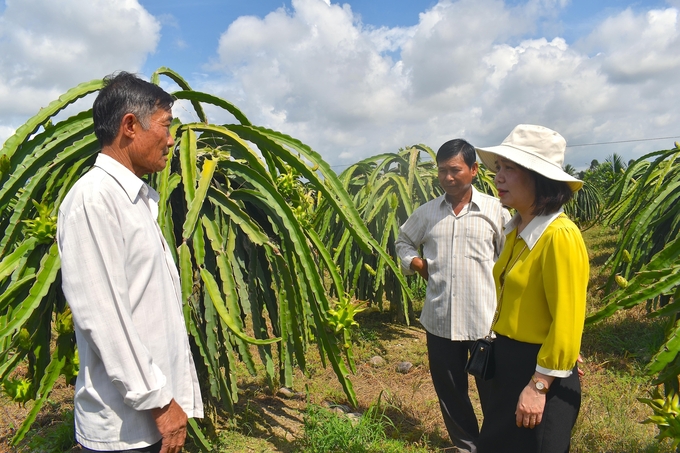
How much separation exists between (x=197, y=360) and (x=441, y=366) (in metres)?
1.33

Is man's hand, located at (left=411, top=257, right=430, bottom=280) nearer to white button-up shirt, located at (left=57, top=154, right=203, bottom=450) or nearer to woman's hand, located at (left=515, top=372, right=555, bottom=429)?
woman's hand, located at (left=515, top=372, right=555, bottom=429)

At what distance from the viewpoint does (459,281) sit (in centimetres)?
280

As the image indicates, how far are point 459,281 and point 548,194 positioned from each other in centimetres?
105

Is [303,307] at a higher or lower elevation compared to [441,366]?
higher

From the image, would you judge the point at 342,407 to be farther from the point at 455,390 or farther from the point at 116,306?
the point at 116,306

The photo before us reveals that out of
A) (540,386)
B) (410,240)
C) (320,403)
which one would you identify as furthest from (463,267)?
(320,403)

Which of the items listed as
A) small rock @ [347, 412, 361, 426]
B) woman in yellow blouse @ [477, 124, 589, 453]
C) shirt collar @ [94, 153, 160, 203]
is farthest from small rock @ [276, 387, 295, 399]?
shirt collar @ [94, 153, 160, 203]

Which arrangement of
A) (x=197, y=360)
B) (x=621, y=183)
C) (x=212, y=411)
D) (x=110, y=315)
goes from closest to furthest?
(x=110, y=315) → (x=197, y=360) → (x=212, y=411) → (x=621, y=183)

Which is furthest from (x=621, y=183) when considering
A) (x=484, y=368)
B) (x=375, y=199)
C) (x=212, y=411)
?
(x=212, y=411)

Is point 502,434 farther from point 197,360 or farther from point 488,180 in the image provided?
point 488,180

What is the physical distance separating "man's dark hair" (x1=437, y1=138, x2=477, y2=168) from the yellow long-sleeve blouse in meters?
0.98

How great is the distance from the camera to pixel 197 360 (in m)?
2.74

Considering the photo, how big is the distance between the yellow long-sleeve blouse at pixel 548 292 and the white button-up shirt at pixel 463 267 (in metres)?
0.81

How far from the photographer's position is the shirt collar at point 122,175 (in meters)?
1.45
